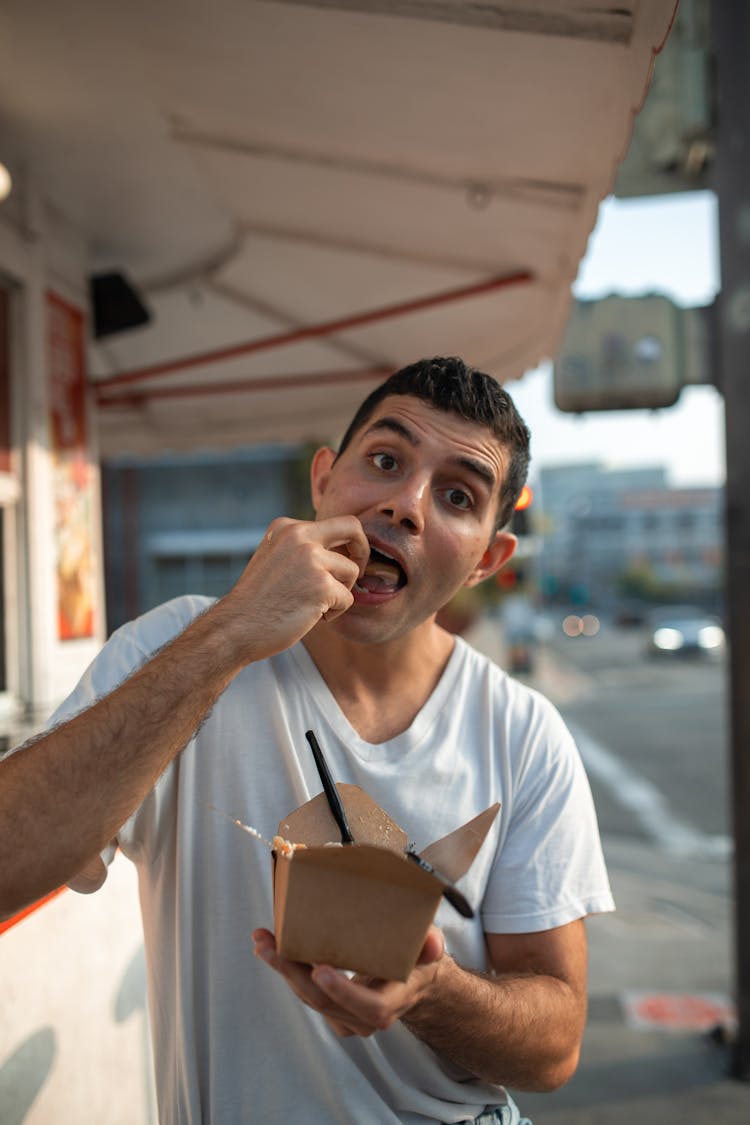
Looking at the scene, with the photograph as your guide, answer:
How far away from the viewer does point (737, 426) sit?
4242 mm

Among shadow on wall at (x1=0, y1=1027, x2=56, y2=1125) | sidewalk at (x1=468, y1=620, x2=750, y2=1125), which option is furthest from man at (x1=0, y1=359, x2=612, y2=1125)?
Result: sidewalk at (x1=468, y1=620, x2=750, y2=1125)

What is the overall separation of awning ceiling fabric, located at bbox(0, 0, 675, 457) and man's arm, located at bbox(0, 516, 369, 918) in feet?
4.25

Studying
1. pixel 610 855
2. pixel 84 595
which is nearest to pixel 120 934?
pixel 84 595

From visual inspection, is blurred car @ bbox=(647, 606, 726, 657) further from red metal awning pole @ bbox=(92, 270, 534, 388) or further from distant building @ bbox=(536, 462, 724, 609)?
distant building @ bbox=(536, 462, 724, 609)

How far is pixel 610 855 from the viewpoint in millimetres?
8023

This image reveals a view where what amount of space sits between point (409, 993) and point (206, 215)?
11.7 ft

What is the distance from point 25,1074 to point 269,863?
79cm

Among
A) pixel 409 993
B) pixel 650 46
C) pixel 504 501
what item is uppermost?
pixel 650 46

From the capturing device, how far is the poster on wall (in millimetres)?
3805

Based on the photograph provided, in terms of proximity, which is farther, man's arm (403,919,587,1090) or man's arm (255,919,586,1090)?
man's arm (403,919,587,1090)

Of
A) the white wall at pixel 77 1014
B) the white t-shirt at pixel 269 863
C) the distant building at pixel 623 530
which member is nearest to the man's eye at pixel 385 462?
the white t-shirt at pixel 269 863

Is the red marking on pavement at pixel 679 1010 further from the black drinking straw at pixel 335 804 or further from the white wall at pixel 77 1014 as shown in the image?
the black drinking straw at pixel 335 804

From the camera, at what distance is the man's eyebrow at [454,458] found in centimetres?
177

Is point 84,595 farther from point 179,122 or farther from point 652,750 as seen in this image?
point 652,750
